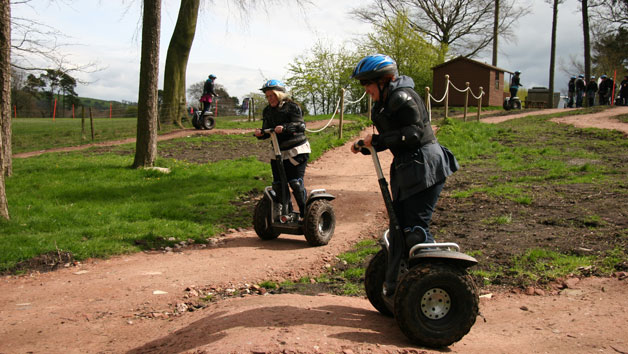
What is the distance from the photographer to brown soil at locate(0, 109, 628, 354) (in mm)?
3953

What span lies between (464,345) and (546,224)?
3.95 m

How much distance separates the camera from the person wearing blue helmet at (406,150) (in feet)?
13.3

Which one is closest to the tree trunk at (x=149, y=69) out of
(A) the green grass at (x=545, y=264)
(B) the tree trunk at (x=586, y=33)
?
(A) the green grass at (x=545, y=264)

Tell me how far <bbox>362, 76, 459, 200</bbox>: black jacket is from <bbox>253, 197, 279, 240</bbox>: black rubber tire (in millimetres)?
3692

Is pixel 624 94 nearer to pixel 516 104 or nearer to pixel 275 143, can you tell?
pixel 516 104

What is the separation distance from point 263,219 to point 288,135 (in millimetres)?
1296

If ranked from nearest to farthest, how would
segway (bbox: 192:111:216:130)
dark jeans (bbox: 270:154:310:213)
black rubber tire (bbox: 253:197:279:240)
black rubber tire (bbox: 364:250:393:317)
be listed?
1. black rubber tire (bbox: 364:250:393:317)
2. dark jeans (bbox: 270:154:310:213)
3. black rubber tire (bbox: 253:197:279:240)
4. segway (bbox: 192:111:216:130)

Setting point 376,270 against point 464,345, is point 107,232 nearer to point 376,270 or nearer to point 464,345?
point 376,270

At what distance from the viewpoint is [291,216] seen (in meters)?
7.68

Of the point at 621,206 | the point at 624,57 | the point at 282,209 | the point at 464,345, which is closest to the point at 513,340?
the point at 464,345

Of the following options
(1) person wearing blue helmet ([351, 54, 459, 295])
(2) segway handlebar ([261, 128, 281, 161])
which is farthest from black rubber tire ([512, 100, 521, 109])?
(1) person wearing blue helmet ([351, 54, 459, 295])

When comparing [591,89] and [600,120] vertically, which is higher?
[591,89]

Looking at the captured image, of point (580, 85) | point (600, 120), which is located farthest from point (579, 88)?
point (600, 120)

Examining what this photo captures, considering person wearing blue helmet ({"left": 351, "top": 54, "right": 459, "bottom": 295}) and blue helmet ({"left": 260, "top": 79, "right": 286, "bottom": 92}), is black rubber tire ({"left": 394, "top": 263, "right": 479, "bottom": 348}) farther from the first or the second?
blue helmet ({"left": 260, "top": 79, "right": 286, "bottom": 92})
